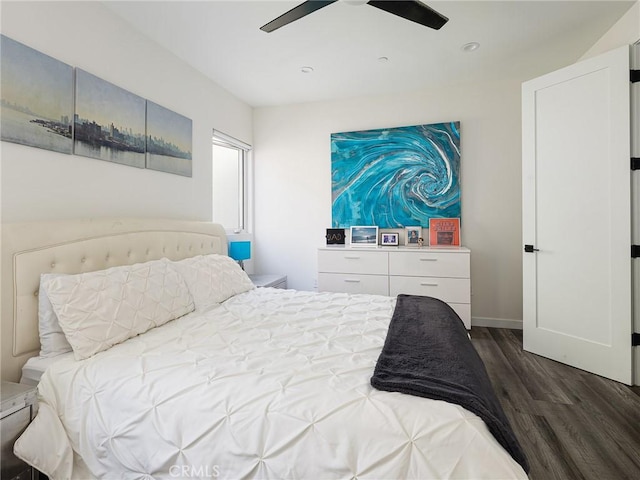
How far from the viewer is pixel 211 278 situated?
7.64 ft

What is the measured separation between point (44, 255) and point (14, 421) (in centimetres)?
76

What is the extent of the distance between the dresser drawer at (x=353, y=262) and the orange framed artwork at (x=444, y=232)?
0.65 m

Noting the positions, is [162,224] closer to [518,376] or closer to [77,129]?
[77,129]

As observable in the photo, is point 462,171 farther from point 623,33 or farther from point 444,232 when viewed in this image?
point 623,33

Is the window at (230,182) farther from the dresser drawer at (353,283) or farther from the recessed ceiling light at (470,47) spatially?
the recessed ceiling light at (470,47)

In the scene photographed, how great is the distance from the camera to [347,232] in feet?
12.9

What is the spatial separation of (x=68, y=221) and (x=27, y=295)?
1.49ft

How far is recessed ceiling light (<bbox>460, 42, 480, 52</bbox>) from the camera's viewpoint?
8.84ft

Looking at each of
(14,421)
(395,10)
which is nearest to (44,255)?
(14,421)

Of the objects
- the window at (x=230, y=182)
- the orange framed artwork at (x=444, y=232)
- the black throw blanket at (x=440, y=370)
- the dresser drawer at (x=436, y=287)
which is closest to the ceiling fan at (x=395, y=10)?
the black throw blanket at (x=440, y=370)

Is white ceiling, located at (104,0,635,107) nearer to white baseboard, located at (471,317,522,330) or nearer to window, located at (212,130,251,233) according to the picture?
window, located at (212,130,251,233)

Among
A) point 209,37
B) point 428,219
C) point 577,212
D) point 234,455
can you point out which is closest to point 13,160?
point 209,37

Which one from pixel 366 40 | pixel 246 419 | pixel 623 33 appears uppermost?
pixel 366 40

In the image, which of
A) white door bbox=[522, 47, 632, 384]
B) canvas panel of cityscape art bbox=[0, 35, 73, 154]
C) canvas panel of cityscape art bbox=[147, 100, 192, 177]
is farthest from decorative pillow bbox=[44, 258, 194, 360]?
white door bbox=[522, 47, 632, 384]
